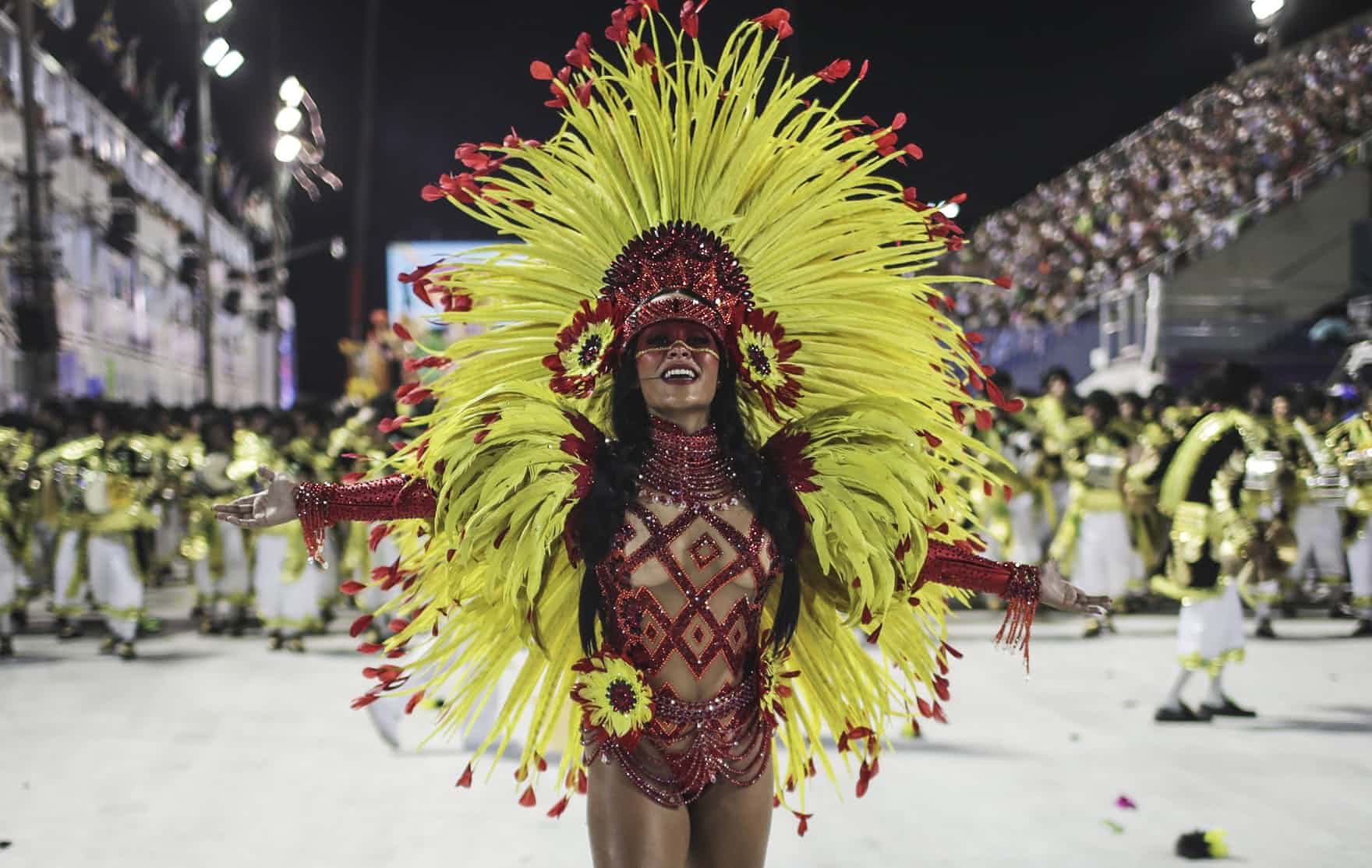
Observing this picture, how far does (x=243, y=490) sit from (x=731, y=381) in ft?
23.9

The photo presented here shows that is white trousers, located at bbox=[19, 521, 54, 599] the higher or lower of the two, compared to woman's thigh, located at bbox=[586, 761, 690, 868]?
lower

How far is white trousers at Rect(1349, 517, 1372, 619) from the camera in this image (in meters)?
9.45

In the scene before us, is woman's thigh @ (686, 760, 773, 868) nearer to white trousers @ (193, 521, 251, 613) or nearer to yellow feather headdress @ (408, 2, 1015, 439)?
yellow feather headdress @ (408, 2, 1015, 439)

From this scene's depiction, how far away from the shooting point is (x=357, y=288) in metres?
36.6

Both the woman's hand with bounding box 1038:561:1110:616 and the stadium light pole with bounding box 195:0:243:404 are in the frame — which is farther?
the stadium light pole with bounding box 195:0:243:404

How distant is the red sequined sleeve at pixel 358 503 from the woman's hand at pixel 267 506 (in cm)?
2

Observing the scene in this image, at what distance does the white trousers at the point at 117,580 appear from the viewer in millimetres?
8945

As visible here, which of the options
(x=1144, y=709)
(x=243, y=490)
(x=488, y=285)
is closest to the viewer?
(x=488, y=285)

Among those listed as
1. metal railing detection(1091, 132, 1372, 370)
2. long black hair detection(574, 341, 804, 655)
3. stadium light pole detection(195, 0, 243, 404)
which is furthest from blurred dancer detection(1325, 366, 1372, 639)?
stadium light pole detection(195, 0, 243, 404)

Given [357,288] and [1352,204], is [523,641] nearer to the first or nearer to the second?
[1352,204]

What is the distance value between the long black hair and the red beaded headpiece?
0.39 feet

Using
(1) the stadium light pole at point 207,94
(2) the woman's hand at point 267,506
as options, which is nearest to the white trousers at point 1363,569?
(2) the woman's hand at point 267,506

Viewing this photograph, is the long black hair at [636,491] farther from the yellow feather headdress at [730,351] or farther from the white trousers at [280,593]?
the white trousers at [280,593]

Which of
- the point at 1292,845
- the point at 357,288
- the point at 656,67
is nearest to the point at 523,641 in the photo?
the point at 656,67
